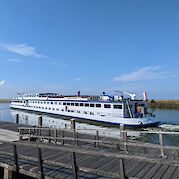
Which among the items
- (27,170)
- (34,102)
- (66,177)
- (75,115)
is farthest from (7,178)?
(34,102)

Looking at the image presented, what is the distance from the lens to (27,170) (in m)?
8.20

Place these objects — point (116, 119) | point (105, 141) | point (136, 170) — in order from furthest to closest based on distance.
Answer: point (116, 119) → point (105, 141) → point (136, 170)

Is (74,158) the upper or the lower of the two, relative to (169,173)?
upper

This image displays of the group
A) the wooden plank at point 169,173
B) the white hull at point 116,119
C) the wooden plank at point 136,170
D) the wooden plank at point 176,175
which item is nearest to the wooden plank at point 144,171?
the wooden plank at point 136,170

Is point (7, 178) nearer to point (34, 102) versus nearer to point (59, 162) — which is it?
point (59, 162)

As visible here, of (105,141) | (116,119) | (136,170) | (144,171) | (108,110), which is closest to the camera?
(144,171)

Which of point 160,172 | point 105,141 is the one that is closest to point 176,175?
point 160,172

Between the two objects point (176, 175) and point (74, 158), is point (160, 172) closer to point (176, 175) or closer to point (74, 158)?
point (176, 175)

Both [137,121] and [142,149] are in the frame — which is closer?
[142,149]

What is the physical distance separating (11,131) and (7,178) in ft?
43.8

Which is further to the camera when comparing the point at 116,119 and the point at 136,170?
the point at 116,119

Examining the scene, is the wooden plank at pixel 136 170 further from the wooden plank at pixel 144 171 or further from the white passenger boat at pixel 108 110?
the white passenger boat at pixel 108 110

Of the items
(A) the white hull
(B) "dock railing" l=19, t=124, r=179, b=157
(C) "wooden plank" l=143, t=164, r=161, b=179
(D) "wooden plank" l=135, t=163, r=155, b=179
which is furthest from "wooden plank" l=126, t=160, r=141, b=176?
(A) the white hull

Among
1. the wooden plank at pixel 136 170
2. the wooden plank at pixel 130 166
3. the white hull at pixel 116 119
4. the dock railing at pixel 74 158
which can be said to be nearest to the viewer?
the dock railing at pixel 74 158
